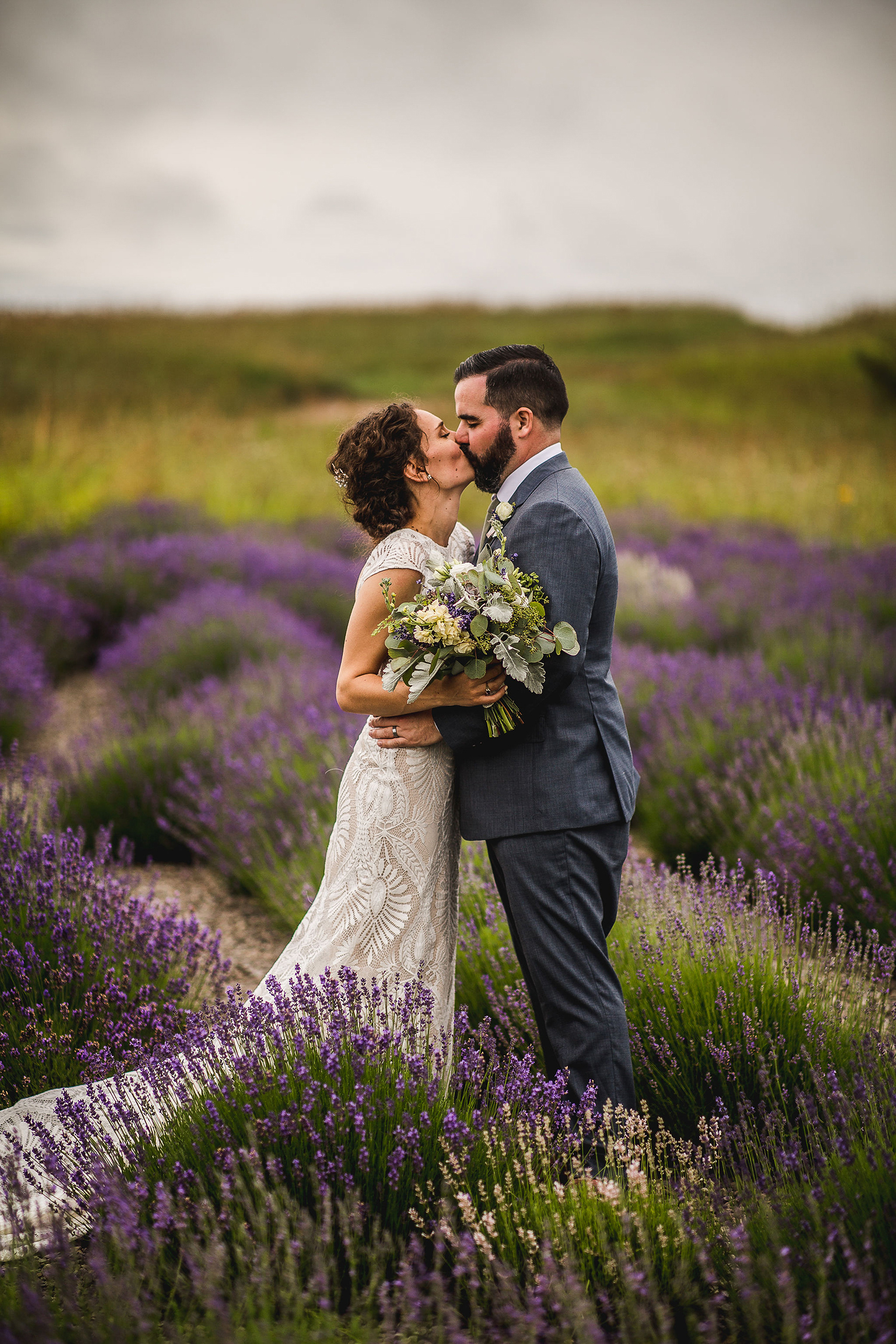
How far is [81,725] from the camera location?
19.7 feet

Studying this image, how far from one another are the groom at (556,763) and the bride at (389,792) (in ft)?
0.44

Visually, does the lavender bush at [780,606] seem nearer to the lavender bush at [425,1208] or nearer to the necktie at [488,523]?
the necktie at [488,523]

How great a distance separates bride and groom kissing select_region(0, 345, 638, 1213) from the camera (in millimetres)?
2145

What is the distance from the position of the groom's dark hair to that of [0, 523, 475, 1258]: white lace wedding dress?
44cm

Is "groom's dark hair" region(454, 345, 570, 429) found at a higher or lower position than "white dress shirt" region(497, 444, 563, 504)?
higher

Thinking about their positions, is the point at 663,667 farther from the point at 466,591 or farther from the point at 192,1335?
the point at 192,1335

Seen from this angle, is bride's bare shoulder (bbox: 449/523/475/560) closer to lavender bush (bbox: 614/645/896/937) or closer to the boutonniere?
the boutonniere

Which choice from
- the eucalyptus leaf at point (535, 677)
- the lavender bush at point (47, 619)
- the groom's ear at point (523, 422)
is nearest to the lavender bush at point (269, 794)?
the eucalyptus leaf at point (535, 677)

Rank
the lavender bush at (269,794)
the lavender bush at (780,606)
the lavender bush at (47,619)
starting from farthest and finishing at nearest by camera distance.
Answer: the lavender bush at (47,619) < the lavender bush at (780,606) < the lavender bush at (269,794)

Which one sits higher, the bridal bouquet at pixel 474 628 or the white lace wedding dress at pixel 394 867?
the bridal bouquet at pixel 474 628

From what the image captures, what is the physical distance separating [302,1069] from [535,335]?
38.9 meters

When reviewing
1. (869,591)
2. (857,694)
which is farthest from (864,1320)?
(869,591)

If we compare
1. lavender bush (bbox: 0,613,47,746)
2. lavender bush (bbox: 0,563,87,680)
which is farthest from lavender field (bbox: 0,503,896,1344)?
lavender bush (bbox: 0,563,87,680)

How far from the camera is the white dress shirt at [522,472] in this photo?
229cm
